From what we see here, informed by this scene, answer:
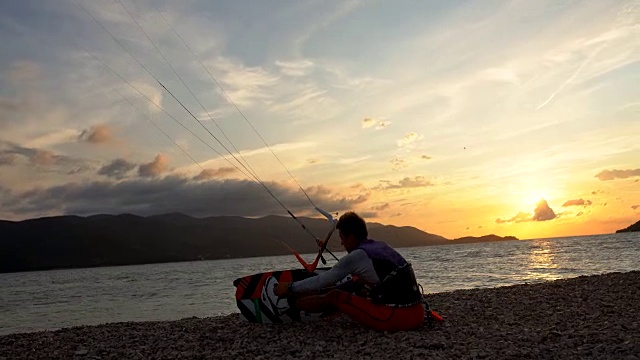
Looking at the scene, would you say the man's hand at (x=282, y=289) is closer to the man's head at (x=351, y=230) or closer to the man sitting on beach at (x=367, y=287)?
the man sitting on beach at (x=367, y=287)

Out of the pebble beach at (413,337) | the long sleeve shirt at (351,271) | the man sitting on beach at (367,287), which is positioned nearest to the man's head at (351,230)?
the man sitting on beach at (367,287)

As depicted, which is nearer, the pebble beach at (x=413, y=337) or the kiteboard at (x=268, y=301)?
the pebble beach at (x=413, y=337)

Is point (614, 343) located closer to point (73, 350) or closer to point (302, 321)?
point (302, 321)

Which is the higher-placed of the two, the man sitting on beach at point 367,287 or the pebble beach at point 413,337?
the man sitting on beach at point 367,287

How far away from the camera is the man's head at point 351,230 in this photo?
28.6ft

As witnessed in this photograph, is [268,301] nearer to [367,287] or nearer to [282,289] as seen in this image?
[282,289]

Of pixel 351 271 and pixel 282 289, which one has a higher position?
pixel 351 271

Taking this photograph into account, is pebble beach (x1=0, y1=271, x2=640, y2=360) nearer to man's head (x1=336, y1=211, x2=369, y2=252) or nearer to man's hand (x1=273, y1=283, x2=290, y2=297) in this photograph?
man's hand (x1=273, y1=283, x2=290, y2=297)

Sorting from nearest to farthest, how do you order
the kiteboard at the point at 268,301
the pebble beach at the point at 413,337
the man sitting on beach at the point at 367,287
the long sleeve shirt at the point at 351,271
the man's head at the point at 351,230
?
1. the pebble beach at the point at 413,337
2. the long sleeve shirt at the point at 351,271
3. the man sitting on beach at the point at 367,287
4. the man's head at the point at 351,230
5. the kiteboard at the point at 268,301

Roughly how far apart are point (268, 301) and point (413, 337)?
10.2 feet

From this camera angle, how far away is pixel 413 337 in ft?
28.2

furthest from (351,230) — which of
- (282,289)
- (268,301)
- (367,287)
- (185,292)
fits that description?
(185,292)

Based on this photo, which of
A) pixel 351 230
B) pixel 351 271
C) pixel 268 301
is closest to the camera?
pixel 351 271

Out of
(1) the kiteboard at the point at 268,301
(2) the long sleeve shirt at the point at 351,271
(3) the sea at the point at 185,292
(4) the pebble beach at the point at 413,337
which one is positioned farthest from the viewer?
(3) the sea at the point at 185,292
